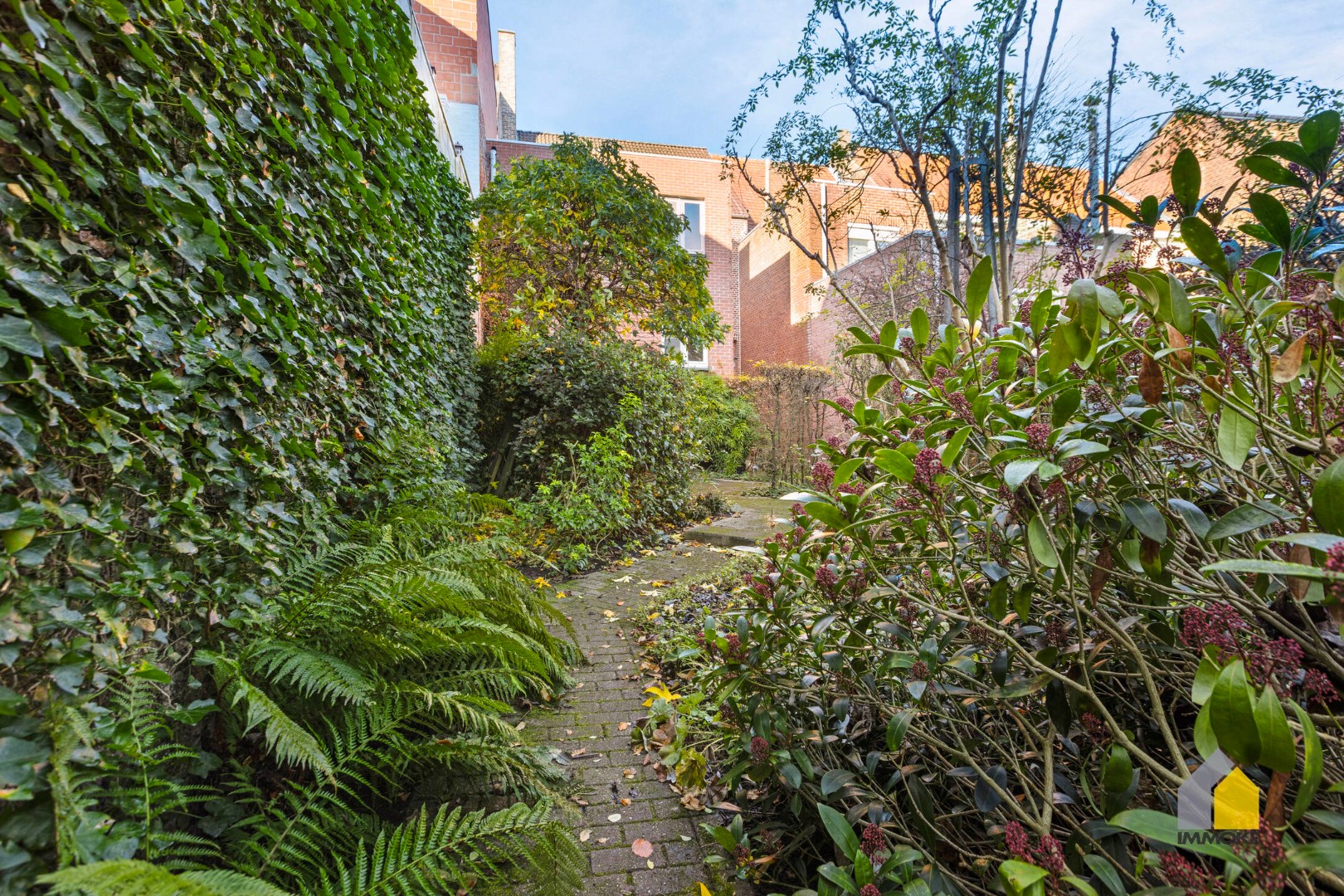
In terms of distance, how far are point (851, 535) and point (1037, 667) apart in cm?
46

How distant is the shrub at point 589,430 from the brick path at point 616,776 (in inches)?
76.5

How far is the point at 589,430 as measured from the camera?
22.1 ft

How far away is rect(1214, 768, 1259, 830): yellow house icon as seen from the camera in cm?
75

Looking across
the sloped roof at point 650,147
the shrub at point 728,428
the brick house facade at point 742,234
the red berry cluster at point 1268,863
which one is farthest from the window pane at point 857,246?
the red berry cluster at point 1268,863

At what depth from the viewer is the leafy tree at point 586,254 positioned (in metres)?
7.78

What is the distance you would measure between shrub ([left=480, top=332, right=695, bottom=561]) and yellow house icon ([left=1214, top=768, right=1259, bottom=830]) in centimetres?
516

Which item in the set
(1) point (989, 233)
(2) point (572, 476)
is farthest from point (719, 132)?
(2) point (572, 476)

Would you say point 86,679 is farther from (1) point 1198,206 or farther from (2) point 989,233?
(2) point 989,233

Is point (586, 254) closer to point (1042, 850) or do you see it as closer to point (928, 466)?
point (928, 466)

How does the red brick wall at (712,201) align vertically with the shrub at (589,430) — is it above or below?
above

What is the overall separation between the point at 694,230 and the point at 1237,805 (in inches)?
708

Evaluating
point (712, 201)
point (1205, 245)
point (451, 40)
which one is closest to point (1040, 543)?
point (1205, 245)

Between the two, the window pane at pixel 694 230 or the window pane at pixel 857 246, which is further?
the window pane at pixel 694 230

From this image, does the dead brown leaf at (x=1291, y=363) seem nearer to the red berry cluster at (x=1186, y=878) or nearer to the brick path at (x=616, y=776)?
the red berry cluster at (x=1186, y=878)
